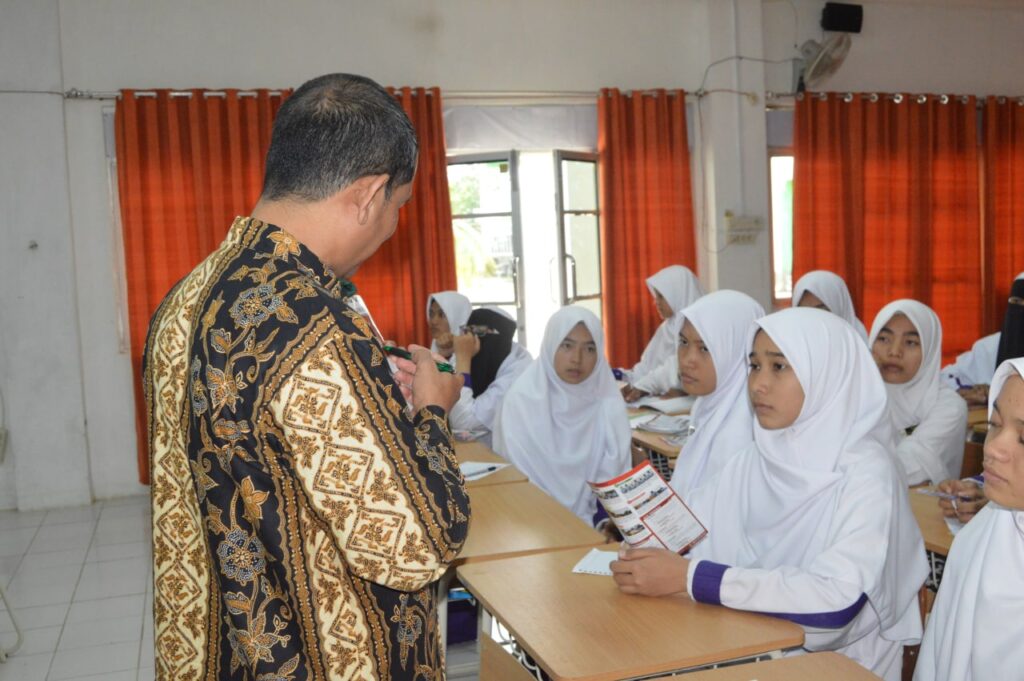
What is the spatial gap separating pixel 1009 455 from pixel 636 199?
523 centimetres

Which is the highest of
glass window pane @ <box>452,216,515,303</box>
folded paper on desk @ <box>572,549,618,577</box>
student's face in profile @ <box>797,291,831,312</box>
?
glass window pane @ <box>452,216,515,303</box>

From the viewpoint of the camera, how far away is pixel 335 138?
121 centimetres

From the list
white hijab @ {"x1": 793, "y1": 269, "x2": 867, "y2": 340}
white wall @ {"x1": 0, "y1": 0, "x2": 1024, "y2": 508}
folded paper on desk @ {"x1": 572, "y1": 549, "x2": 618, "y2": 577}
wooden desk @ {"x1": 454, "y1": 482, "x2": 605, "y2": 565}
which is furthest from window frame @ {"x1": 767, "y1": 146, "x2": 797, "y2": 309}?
folded paper on desk @ {"x1": 572, "y1": 549, "x2": 618, "y2": 577}

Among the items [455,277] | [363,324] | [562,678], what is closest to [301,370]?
[363,324]

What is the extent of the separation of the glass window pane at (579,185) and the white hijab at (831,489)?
14.8 feet

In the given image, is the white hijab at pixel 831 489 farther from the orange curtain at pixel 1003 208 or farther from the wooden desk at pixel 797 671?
the orange curtain at pixel 1003 208

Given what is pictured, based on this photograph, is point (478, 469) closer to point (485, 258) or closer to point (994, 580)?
point (994, 580)

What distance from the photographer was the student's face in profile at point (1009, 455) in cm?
164

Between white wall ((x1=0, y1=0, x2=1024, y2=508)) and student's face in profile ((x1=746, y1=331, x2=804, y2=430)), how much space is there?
4.68 meters

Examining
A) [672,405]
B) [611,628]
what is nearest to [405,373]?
[611,628]

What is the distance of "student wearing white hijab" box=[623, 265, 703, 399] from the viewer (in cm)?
626

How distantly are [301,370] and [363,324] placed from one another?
11cm

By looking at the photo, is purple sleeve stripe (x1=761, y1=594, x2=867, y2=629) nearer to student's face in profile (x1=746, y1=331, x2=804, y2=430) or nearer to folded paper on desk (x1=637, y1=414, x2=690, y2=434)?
student's face in profile (x1=746, y1=331, x2=804, y2=430)

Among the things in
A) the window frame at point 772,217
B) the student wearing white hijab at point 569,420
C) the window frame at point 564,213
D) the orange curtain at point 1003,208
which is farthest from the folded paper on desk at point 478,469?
the orange curtain at point 1003,208
